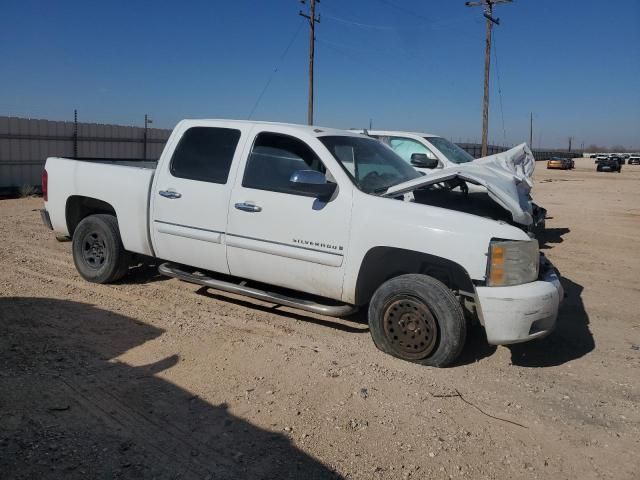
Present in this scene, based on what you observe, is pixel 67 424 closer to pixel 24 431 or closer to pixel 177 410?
pixel 24 431

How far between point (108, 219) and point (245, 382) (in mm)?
3157

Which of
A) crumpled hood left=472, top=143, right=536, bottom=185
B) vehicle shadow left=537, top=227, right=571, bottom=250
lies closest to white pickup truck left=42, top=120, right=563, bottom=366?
crumpled hood left=472, top=143, right=536, bottom=185

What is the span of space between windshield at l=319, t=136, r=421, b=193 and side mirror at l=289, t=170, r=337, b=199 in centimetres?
28

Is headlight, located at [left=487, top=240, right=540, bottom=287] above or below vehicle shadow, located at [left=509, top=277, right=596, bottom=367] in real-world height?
above

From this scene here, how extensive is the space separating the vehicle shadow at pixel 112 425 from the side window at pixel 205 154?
176cm

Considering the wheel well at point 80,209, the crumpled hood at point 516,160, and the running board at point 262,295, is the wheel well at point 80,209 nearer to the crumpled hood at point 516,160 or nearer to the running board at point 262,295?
the running board at point 262,295

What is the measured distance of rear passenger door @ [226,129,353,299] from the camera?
15.4 ft

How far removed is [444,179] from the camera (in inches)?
188

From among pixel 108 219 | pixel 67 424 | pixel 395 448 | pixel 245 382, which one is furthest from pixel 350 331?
pixel 108 219

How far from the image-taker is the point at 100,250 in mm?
6332

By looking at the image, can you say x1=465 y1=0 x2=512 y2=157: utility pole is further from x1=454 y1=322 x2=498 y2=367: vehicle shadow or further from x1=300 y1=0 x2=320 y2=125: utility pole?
x1=454 y1=322 x2=498 y2=367: vehicle shadow

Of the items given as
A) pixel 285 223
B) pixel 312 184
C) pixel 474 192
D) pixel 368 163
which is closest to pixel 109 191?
pixel 285 223

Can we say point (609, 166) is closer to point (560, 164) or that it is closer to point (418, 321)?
point (560, 164)

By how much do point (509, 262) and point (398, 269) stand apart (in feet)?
3.21
